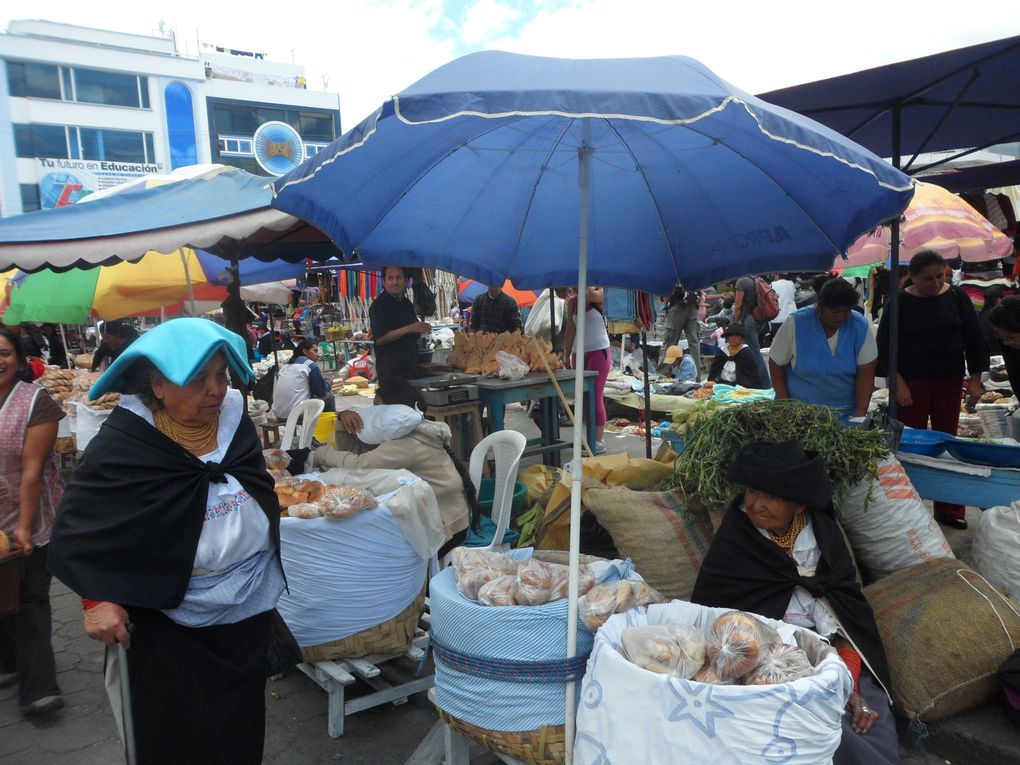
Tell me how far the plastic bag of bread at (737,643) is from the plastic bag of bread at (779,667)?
16 millimetres

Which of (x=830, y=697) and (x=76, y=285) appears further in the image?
(x=76, y=285)

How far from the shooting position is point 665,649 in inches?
77.9

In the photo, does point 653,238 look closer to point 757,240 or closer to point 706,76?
point 757,240

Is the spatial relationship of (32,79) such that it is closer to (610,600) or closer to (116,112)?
(116,112)

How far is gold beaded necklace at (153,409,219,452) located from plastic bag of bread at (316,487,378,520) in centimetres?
92

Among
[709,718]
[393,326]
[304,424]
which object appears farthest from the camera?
[393,326]

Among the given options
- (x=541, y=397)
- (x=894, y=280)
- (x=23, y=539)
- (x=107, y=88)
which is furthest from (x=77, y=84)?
(x=894, y=280)

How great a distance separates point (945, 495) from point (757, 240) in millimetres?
1888

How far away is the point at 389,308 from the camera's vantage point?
6.22 meters

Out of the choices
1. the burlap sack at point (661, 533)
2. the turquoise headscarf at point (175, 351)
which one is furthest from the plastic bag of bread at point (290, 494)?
the burlap sack at point (661, 533)

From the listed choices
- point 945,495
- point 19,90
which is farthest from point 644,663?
point 19,90

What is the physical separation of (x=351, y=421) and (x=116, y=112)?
4166 cm

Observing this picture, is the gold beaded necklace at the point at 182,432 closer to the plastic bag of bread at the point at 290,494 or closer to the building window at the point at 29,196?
the plastic bag of bread at the point at 290,494

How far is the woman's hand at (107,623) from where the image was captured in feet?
6.81
